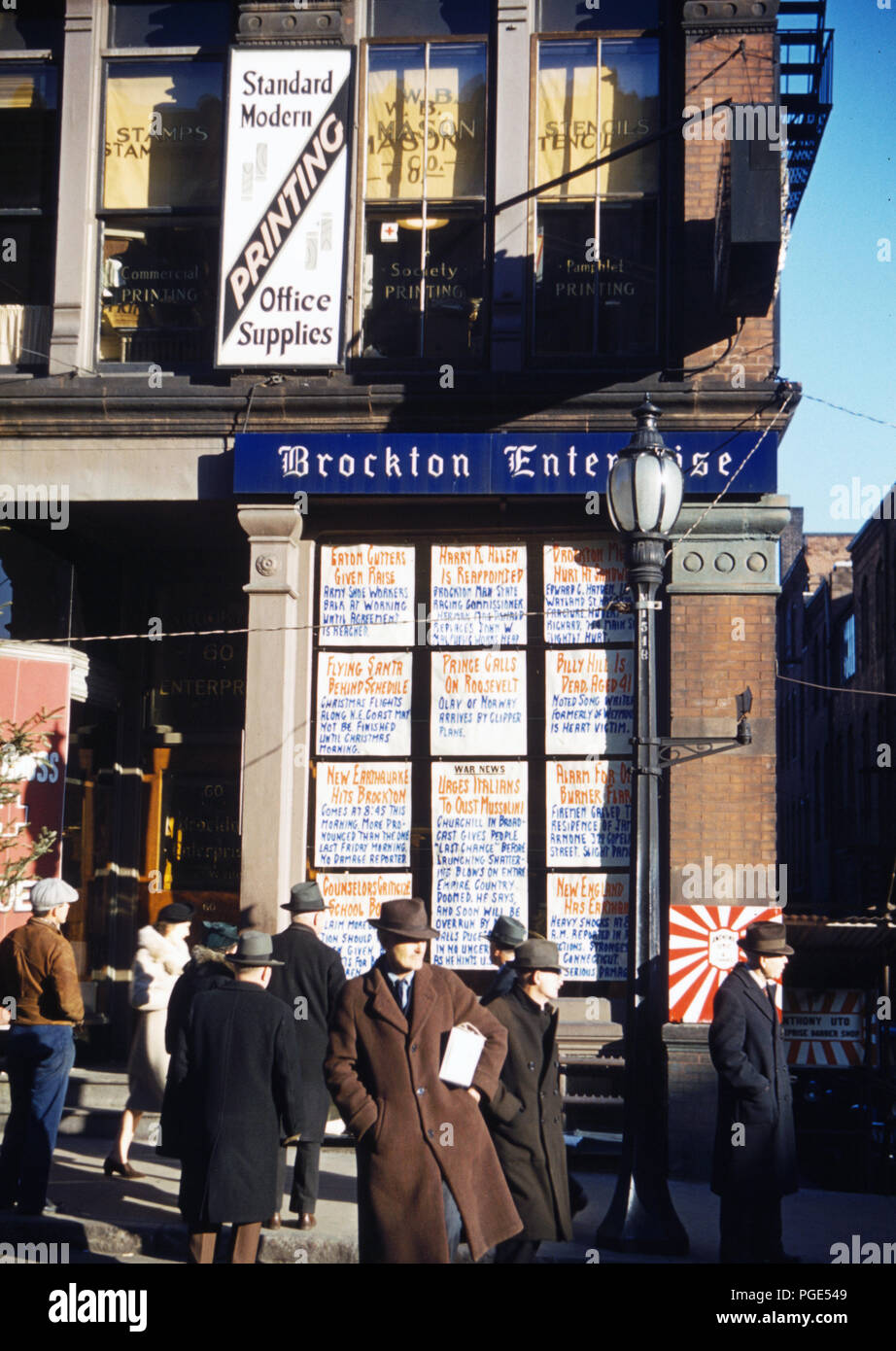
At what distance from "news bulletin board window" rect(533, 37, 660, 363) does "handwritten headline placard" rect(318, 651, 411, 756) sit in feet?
9.78

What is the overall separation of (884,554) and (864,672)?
151 inches

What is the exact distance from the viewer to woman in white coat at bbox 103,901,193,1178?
31.8 feet

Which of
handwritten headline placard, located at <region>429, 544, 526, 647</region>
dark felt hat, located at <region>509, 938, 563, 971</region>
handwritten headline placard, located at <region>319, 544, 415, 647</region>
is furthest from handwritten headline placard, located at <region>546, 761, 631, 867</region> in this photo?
dark felt hat, located at <region>509, 938, 563, 971</region>

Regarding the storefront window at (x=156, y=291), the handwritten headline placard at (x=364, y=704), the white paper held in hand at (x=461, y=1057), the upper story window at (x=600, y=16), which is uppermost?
the upper story window at (x=600, y=16)

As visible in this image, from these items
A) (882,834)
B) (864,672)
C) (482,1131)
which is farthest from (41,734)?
(864,672)

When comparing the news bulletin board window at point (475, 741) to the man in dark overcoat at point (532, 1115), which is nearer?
the man in dark overcoat at point (532, 1115)

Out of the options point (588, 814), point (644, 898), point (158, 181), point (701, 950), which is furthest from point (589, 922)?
point (158, 181)

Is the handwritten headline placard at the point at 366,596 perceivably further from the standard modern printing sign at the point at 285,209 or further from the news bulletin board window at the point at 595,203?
the news bulletin board window at the point at 595,203

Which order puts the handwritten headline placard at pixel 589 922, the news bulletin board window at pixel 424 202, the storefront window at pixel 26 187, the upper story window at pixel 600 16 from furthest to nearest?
1. the storefront window at pixel 26 187
2. the upper story window at pixel 600 16
3. the news bulletin board window at pixel 424 202
4. the handwritten headline placard at pixel 589 922

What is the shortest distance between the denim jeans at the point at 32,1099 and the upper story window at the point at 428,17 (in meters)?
9.11

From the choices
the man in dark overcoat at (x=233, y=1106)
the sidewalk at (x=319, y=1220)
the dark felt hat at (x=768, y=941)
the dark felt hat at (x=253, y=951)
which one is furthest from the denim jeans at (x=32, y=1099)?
the dark felt hat at (x=768, y=941)

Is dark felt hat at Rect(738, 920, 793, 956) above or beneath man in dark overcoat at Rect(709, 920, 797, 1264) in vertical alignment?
above

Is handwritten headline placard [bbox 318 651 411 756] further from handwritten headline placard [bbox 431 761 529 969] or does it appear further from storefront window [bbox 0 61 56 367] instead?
storefront window [bbox 0 61 56 367]

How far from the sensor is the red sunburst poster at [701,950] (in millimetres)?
11273
